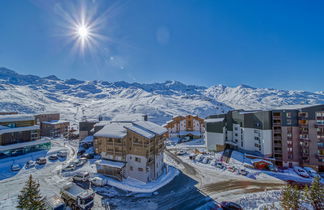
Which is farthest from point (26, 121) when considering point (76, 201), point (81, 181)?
point (76, 201)

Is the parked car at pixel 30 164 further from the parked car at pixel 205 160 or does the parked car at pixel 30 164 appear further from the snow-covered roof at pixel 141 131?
the parked car at pixel 205 160

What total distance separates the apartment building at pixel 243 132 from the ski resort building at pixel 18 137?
5093cm

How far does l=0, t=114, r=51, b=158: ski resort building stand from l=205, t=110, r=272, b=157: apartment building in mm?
50925

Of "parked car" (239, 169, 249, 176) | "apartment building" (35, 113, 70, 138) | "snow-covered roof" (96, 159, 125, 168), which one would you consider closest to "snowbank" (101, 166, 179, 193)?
"snow-covered roof" (96, 159, 125, 168)

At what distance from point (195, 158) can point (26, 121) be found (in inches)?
1907

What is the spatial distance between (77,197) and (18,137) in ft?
115

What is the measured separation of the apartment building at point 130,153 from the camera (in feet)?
87.2

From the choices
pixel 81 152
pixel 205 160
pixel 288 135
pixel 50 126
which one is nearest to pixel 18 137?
pixel 81 152

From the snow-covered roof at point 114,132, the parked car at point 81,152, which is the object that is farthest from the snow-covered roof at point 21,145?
the snow-covered roof at point 114,132

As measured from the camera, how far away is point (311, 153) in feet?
114

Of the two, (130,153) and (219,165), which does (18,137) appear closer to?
(130,153)

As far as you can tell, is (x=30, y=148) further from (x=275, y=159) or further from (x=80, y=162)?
(x=275, y=159)

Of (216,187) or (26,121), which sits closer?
(216,187)

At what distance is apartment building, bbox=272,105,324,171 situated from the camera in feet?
113
